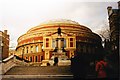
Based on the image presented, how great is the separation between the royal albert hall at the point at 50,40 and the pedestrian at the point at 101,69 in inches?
133

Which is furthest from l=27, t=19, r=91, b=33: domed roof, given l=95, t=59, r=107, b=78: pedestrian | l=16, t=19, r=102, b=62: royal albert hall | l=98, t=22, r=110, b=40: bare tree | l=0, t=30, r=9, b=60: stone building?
l=0, t=30, r=9, b=60: stone building

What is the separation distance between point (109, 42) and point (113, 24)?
75 centimetres

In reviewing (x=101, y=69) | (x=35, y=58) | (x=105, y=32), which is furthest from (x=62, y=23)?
(x=101, y=69)

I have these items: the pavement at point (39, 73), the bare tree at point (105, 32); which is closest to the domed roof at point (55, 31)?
the bare tree at point (105, 32)

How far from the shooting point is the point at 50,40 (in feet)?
43.1

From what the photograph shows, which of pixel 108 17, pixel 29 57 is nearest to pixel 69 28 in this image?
pixel 29 57

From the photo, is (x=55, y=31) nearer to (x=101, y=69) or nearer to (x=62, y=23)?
(x=62, y=23)

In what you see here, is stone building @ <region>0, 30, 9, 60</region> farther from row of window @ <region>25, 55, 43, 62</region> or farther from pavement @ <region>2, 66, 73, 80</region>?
row of window @ <region>25, 55, 43, 62</region>

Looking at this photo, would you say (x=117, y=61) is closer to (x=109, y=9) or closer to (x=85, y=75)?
(x=85, y=75)

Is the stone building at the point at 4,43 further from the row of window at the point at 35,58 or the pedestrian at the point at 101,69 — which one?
the row of window at the point at 35,58

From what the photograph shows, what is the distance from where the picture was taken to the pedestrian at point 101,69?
7.19 m

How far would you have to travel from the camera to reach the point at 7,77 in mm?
7602

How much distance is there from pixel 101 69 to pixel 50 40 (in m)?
6.11

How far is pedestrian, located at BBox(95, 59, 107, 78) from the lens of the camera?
7187 millimetres
